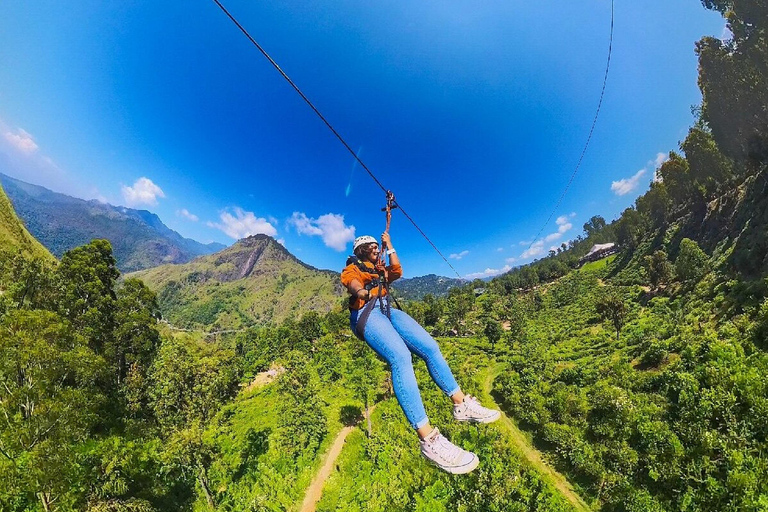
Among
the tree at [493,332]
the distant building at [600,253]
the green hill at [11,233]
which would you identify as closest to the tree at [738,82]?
the tree at [493,332]

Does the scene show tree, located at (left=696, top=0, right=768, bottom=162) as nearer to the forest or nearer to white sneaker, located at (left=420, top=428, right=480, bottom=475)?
the forest

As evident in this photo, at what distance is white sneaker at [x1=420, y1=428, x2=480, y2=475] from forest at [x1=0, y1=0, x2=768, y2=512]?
13.7 metres

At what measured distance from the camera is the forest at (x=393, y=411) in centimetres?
1277

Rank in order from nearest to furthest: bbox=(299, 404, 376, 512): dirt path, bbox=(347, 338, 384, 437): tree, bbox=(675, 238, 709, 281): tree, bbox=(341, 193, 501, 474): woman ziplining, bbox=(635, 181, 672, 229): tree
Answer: bbox=(341, 193, 501, 474): woman ziplining
bbox=(299, 404, 376, 512): dirt path
bbox=(347, 338, 384, 437): tree
bbox=(675, 238, 709, 281): tree
bbox=(635, 181, 672, 229): tree

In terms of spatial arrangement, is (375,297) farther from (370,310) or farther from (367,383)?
(367,383)

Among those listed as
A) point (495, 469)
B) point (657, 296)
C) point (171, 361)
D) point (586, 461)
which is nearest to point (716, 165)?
point (657, 296)

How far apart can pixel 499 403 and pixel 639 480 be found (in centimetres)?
1646

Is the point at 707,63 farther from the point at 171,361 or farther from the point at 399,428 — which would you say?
the point at 171,361

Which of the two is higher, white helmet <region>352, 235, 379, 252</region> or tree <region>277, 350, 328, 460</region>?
white helmet <region>352, 235, 379, 252</region>

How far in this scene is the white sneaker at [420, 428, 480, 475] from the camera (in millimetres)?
4637

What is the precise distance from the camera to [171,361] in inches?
635

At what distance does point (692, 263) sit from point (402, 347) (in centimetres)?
5959

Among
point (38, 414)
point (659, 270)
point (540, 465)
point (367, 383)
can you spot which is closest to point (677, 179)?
point (659, 270)

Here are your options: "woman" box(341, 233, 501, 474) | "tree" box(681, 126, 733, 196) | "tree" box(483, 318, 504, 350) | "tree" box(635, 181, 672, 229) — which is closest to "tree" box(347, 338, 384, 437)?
"woman" box(341, 233, 501, 474)
